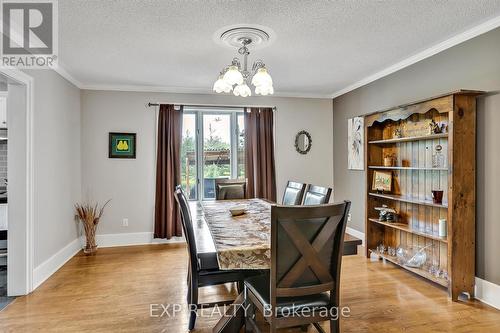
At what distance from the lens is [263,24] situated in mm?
2596

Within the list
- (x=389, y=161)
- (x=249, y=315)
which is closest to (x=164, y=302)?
(x=249, y=315)

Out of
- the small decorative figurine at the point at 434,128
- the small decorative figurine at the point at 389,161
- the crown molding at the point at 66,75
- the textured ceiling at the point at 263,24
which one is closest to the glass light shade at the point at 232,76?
the textured ceiling at the point at 263,24

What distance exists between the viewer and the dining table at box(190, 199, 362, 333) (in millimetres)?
1708

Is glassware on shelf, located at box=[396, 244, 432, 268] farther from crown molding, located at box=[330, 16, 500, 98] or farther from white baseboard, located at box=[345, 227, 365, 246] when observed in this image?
crown molding, located at box=[330, 16, 500, 98]

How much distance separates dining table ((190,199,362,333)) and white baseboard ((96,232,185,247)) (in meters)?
2.00

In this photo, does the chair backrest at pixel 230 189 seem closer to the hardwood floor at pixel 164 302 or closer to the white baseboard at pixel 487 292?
the hardwood floor at pixel 164 302

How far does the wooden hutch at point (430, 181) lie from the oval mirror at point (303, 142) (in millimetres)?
1477

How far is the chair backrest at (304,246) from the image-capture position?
1.59 m

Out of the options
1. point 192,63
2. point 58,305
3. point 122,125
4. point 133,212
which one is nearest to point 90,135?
point 122,125

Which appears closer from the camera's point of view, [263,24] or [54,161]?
[263,24]

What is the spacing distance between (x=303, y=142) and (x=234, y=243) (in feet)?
12.2

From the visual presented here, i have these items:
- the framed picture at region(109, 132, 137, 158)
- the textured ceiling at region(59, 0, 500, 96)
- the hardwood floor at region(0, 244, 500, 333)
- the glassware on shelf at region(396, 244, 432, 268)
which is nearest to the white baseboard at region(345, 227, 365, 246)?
the hardwood floor at region(0, 244, 500, 333)

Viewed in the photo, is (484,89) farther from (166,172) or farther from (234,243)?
(166,172)

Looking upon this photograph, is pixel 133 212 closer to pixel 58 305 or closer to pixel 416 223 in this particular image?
pixel 58 305
